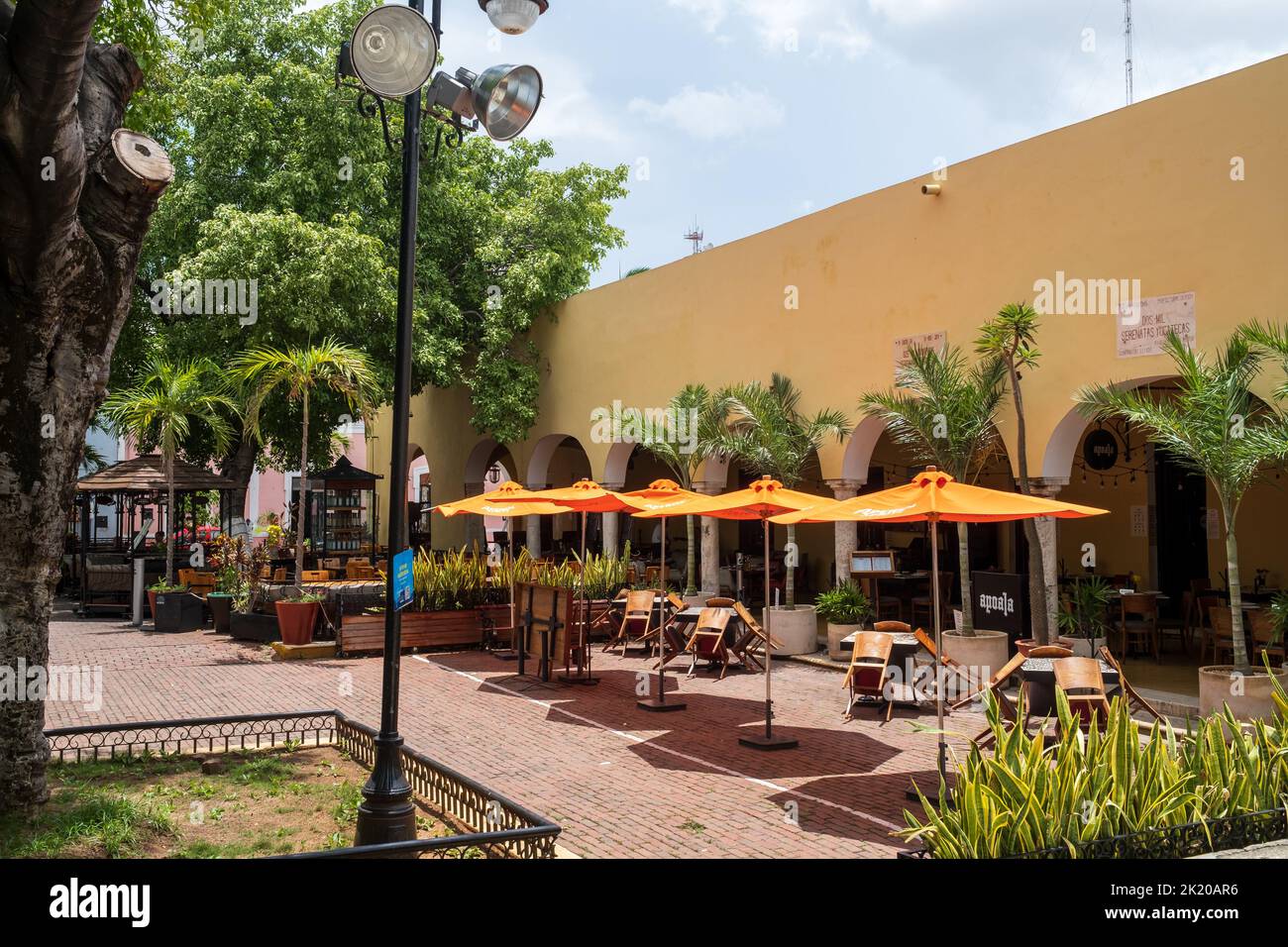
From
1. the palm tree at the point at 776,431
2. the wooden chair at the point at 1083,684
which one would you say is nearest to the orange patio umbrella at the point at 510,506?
the palm tree at the point at 776,431

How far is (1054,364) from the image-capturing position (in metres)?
11.7

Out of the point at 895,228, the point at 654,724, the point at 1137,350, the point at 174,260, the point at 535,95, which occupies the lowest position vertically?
the point at 654,724

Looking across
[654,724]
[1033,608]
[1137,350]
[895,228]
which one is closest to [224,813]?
[654,724]

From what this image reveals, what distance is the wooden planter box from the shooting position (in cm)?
1401

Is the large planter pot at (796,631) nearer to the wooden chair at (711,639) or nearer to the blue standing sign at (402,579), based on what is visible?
the wooden chair at (711,639)

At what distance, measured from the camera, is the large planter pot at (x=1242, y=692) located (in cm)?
836

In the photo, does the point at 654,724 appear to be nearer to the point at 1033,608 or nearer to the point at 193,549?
the point at 1033,608

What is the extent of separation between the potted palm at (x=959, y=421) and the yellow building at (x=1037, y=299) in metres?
0.45

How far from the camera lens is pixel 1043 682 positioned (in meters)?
8.43

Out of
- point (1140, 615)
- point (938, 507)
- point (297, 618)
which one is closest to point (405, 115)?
point (938, 507)

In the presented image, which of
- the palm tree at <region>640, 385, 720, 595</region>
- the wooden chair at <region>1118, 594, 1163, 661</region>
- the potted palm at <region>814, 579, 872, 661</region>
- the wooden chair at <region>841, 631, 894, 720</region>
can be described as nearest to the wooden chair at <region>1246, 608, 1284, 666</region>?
the wooden chair at <region>1118, 594, 1163, 661</region>

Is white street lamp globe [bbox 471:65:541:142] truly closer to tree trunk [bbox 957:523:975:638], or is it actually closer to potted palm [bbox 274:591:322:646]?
tree trunk [bbox 957:523:975:638]

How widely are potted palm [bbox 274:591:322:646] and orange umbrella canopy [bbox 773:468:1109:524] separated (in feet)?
28.1
